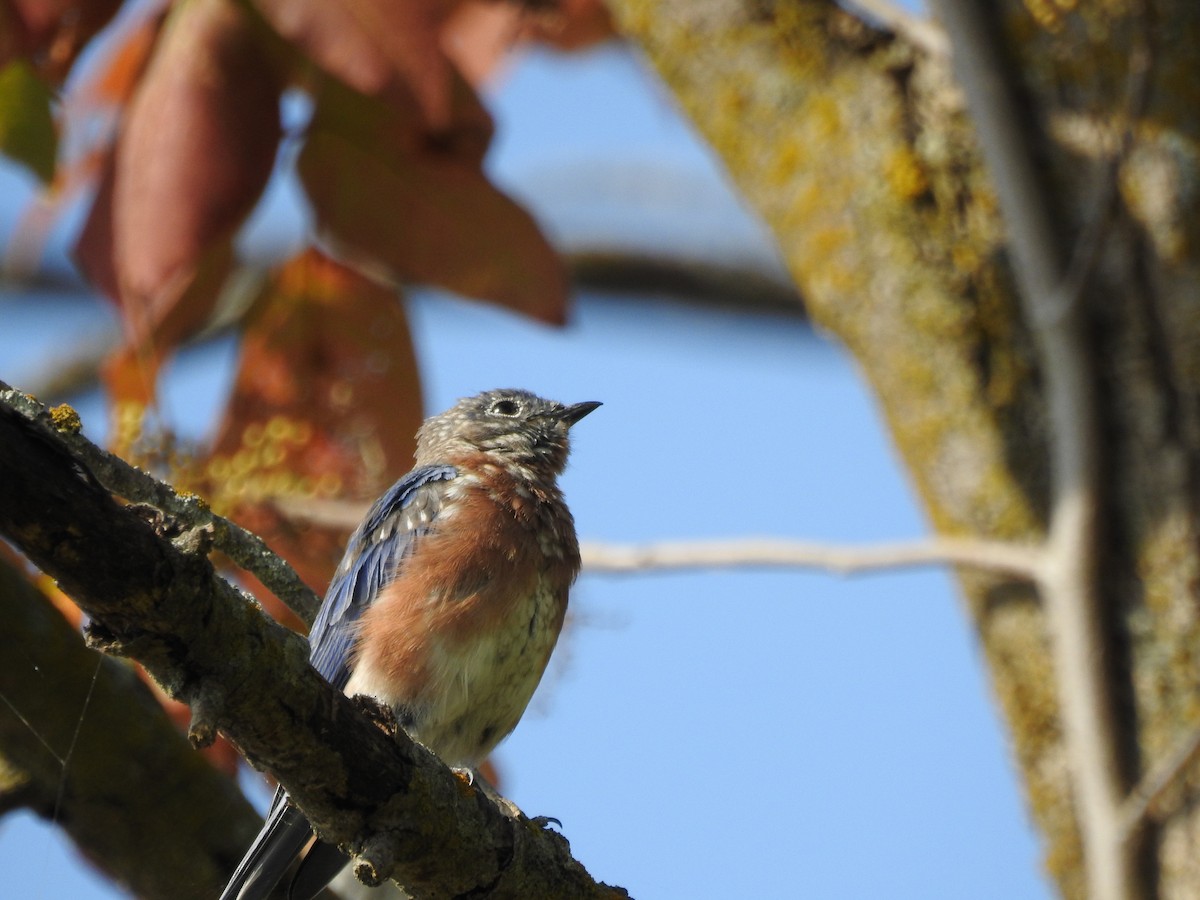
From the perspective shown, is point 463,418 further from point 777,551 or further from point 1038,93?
point 1038,93

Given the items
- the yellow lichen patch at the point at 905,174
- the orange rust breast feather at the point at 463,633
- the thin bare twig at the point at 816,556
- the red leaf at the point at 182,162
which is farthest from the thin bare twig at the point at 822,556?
the red leaf at the point at 182,162

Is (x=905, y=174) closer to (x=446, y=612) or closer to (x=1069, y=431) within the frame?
(x=1069, y=431)

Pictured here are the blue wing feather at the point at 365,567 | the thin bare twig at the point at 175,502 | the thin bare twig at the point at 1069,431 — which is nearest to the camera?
the thin bare twig at the point at 175,502

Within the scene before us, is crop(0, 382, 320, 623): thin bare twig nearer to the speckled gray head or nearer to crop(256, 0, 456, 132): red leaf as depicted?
crop(256, 0, 456, 132): red leaf

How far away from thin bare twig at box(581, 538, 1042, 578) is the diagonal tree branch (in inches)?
71.8

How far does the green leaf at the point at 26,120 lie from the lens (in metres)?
3.27

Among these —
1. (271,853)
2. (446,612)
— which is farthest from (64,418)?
(446,612)

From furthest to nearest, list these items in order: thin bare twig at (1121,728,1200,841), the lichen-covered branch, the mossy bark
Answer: the mossy bark < thin bare twig at (1121,728,1200,841) < the lichen-covered branch

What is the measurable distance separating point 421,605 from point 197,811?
0.83 m

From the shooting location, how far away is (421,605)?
3.85 metres

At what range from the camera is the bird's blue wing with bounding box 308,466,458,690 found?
3.89 m

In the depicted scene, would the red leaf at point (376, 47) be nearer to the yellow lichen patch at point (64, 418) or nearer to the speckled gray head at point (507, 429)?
the yellow lichen patch at point (64, 418)

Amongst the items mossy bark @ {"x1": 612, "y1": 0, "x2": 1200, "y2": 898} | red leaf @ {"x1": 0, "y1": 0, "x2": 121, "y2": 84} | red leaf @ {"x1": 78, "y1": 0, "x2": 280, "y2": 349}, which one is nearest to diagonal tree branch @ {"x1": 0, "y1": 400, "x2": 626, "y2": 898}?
red leaf @ {"x1": 78, "y1": 0, "x2": 280, "y2": 349}

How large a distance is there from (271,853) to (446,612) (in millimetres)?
838
